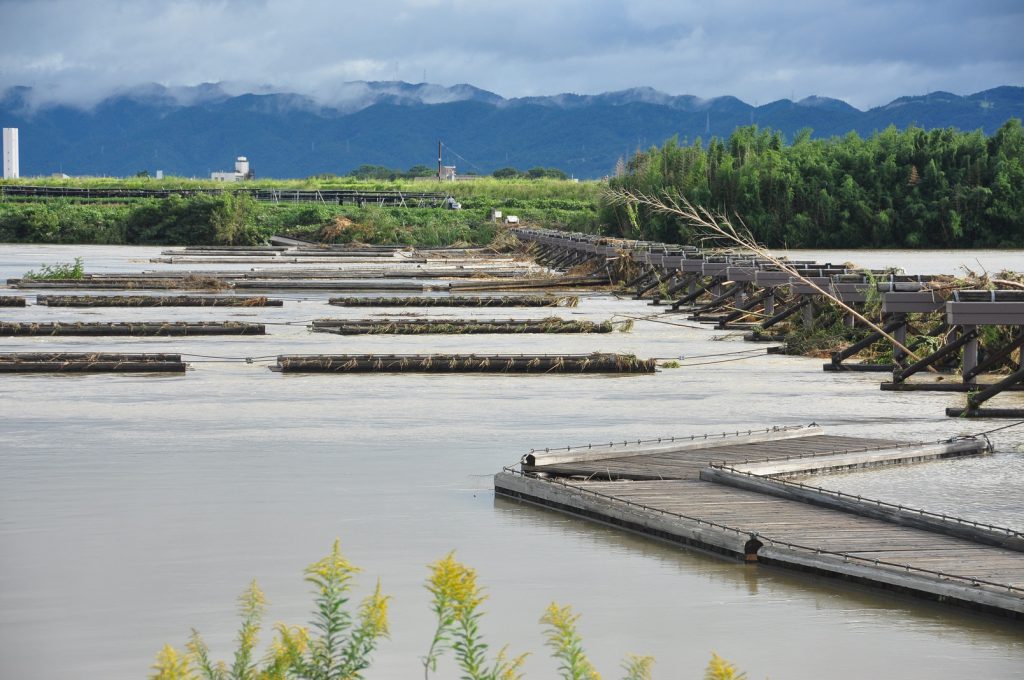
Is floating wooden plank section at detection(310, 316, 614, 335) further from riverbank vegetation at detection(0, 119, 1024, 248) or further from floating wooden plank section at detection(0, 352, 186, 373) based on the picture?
riverbank vegetation at detection(0, 119, 1024, 248)

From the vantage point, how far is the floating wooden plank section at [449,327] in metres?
19.1

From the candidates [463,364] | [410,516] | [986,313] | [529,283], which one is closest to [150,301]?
[529,283]

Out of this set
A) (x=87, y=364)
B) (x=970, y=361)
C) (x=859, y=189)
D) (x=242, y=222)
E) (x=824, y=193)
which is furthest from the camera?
(x=242, y=222)

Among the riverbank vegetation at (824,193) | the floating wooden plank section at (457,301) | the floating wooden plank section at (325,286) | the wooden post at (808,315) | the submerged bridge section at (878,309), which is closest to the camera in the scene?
the submerged bridge section at (878,309)

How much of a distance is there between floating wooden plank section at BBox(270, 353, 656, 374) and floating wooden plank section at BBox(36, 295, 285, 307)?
8701mm

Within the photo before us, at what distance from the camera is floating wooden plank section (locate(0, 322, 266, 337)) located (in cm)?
1812

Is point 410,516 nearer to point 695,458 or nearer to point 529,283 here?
point 695,458

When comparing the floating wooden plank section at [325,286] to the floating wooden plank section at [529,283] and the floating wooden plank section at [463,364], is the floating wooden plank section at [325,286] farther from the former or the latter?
the floating wooden plank section at [463,364]

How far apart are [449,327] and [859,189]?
80.2ft

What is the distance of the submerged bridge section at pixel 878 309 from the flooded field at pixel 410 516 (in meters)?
0.48

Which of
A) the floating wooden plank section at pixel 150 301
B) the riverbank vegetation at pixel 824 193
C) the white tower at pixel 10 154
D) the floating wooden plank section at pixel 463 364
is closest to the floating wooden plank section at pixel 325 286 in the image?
the floating wooden plank section at pixel 150 301

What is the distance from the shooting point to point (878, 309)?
56.5 feet

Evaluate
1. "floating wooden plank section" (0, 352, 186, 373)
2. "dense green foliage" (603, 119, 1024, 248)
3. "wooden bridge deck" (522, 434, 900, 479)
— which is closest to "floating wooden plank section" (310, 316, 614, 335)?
"floating wooden plank section" (0, 352, 186, 373)

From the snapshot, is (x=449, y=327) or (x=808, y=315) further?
(x=449, y=327)
